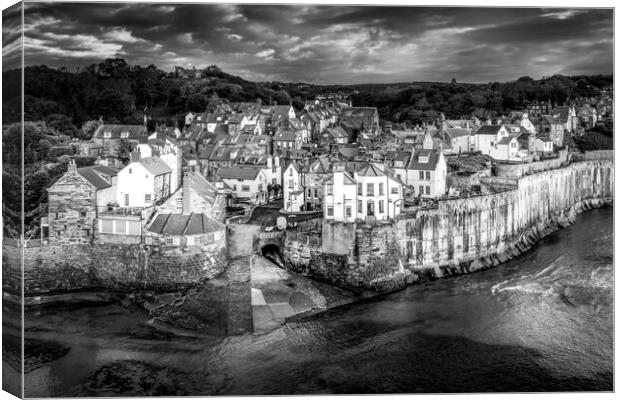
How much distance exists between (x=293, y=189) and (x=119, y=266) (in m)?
7.04

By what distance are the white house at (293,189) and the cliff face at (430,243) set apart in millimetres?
3486

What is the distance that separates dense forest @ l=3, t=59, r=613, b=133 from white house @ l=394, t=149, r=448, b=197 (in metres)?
4.38

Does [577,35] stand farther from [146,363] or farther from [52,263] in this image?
[52,263]

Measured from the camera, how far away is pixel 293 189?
21.2 metres

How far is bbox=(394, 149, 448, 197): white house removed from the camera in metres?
21.5

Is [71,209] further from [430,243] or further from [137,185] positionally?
[430,243]

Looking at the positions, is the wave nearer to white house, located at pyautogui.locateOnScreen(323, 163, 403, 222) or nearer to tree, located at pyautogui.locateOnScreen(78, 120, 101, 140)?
white house, located at pyautogui.locateOnScreen(323, 163, 403, 222)

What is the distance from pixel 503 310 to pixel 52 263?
11.0 metres

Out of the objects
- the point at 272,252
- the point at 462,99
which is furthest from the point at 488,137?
the point at 272,252

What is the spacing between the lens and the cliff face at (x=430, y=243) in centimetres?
1672

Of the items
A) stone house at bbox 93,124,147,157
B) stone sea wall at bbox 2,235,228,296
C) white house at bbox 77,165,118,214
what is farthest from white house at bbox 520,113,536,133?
white house at bbox 77,165,118,214

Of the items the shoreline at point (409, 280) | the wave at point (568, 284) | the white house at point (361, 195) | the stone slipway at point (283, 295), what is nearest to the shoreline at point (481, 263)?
the shoreline at point (409, 280)

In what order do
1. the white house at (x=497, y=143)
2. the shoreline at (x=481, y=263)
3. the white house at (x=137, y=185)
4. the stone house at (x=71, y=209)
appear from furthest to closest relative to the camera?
the white house at (x=497, y=143) < the white house at (x=137, y=185) < the shoreline at (x=481, y=263) < the stone house at (x=71, y=209)

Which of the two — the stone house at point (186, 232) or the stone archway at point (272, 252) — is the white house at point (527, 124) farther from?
the stone house at point (186, 232)
